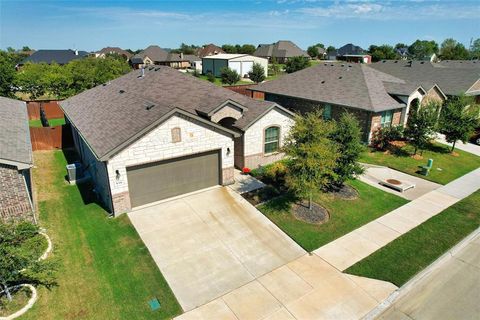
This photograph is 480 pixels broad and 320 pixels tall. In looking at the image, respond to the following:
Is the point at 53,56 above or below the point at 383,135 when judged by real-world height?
above

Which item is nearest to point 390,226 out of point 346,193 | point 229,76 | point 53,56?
point 346,193

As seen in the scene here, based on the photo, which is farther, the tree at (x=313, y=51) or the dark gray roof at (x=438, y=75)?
the tree at (x=313, y=51)

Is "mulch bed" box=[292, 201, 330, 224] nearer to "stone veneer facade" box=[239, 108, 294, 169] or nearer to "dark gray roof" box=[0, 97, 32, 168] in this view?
"stone veneer facade" box=[239, 108, 294, 169]

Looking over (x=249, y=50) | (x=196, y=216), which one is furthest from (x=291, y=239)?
(x=249, y=50)

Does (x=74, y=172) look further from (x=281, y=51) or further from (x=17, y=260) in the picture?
(x=281, y=51)

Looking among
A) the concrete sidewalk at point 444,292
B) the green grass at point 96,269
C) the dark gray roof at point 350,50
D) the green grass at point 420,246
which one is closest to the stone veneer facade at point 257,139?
the green grass at point 96,269

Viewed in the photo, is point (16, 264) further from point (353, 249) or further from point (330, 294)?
point (353, 249)

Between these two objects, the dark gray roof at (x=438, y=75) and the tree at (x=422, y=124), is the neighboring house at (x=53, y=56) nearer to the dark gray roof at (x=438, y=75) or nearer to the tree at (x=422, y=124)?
the dark gray roof at (x=438, y=75)
